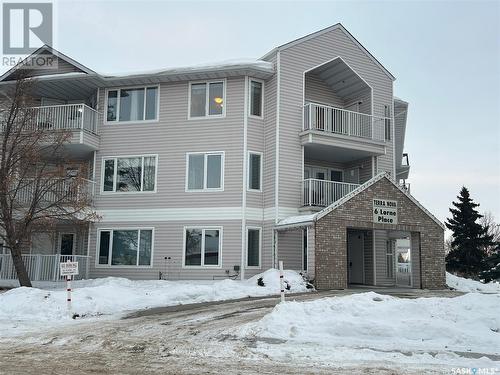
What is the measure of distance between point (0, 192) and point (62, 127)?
5903 mm

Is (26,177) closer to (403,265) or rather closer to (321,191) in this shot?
(321,191)

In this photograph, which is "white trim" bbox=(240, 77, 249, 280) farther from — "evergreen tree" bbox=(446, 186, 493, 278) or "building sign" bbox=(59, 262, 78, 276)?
"evergreen tree" bbox=(446, 186, 493, 278)

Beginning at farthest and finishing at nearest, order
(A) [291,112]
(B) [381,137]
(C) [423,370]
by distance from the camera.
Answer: (B) [381,137] < (A) [291,112] < (C) [423,370]

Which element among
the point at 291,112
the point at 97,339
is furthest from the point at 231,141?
the point at 97,339

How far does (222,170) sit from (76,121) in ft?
23.3

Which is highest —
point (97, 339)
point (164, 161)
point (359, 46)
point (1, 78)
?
point (359, 46)

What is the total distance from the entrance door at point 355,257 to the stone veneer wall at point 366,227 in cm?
401

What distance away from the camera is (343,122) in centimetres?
2400

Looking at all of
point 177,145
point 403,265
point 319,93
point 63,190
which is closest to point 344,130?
point 319,93

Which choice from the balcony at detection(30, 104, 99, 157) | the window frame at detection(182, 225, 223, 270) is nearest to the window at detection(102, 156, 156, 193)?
the balcony at detection(30, 104, 99, 157)

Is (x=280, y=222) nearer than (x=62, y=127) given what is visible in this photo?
Yes

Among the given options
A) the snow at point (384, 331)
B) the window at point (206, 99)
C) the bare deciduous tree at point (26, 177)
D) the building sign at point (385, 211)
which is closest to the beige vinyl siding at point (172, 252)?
the bare deciduous tree at point (26, 177)

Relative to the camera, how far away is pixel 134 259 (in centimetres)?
2297

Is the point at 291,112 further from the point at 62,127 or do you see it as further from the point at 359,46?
the point at 62,127
